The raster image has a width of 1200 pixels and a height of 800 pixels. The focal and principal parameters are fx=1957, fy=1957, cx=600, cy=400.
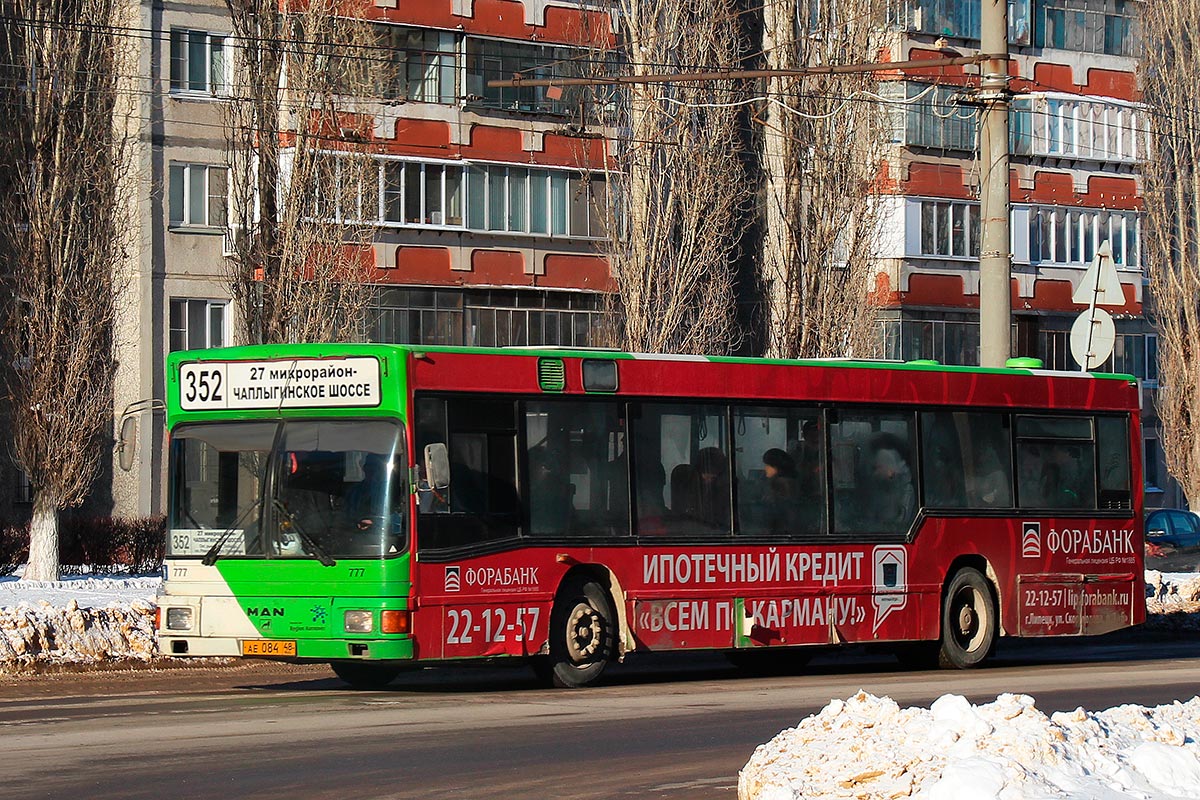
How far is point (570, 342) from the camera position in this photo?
41.5m

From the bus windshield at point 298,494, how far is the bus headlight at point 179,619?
1.42 feet

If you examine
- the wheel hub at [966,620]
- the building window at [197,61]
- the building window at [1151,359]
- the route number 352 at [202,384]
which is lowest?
the wheel hub at [966,620]

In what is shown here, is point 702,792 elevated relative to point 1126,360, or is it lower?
lower

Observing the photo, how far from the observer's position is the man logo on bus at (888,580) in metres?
18.4

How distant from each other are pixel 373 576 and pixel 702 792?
18.2 feet

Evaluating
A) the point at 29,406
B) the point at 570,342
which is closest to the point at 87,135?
the point at 29,406

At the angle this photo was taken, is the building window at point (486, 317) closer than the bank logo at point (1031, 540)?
No

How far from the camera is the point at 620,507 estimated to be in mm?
16500

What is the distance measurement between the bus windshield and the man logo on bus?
216 inches

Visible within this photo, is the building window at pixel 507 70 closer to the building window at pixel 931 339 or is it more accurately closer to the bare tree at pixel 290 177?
the bare tree at pixel 290 177

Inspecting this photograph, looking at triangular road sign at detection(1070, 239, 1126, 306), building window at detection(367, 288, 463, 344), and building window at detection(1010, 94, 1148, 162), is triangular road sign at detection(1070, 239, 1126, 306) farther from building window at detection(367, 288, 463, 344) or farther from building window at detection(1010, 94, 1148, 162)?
building window at detection(1010, 94, 1148, 162)

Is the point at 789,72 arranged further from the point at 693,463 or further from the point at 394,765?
the point at 394,765

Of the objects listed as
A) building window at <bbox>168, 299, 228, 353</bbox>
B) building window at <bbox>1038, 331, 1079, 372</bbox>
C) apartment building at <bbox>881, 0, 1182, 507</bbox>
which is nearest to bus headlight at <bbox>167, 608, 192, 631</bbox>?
building window at <bbox>168, 299, 228, 353</bbox>

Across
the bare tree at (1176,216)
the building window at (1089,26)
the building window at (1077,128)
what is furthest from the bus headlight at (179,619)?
the building window at (1089,26)
